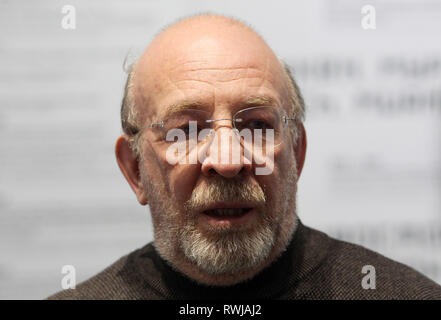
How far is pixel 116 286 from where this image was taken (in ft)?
4.68

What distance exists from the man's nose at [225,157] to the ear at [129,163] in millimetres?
323

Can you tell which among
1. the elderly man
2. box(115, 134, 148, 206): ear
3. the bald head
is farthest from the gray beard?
the bald head

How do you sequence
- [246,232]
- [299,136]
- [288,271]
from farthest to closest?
[299,136] → [288,271] → [246,232]

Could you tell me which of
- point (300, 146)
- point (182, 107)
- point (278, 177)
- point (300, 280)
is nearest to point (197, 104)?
point (182, 107)

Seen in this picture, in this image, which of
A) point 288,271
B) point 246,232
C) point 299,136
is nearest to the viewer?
point 246,232

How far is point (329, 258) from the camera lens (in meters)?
1.35

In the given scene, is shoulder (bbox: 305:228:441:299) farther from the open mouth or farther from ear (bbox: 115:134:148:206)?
ear (bbox: 115:134:148:206)

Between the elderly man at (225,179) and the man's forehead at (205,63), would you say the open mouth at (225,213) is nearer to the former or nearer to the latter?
the elderly man at (225,179)

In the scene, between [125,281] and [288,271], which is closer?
[288,271]

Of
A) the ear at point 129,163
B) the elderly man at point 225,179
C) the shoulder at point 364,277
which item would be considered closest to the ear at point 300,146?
the elderly man at point 225,179

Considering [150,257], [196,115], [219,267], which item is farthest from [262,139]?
[150,257]
